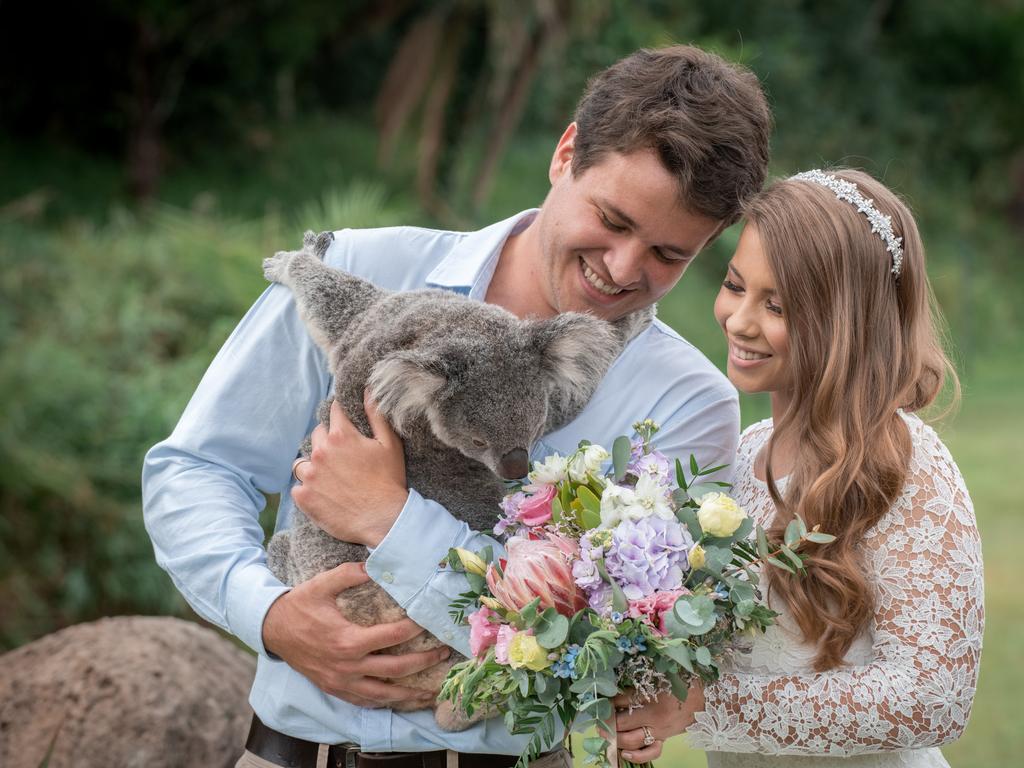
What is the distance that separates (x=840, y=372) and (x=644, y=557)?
856 mm

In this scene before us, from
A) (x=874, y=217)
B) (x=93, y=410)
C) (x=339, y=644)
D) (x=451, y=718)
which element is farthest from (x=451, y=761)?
(x=93, y=410)

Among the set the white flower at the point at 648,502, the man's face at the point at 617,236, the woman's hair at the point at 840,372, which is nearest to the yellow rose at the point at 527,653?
the white flower at the point at 648,502

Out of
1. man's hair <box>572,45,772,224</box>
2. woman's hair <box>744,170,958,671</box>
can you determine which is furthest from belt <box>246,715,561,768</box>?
man's hair <box>572,45,772,224</box>

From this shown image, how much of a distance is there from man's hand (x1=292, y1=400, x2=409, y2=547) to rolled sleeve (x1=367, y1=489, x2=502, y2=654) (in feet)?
0.15

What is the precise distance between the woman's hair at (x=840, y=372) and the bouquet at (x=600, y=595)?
0.41m

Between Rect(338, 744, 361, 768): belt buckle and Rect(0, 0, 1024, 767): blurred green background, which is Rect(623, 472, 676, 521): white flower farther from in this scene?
Rect(0, 0, 1024, 767): blurred green background

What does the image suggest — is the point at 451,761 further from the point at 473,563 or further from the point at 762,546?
the point at 762,546

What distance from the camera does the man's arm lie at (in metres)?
2.36

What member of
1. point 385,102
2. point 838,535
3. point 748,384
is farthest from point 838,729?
point 385,102

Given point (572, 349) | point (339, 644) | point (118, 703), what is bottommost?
point (118, 703)

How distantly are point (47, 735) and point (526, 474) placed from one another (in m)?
1.91

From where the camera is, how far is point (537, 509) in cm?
217

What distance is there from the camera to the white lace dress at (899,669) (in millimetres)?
2336

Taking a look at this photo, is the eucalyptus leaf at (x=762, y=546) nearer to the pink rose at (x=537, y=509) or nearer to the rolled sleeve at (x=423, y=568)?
the pink rose at (x=537, y=509)
